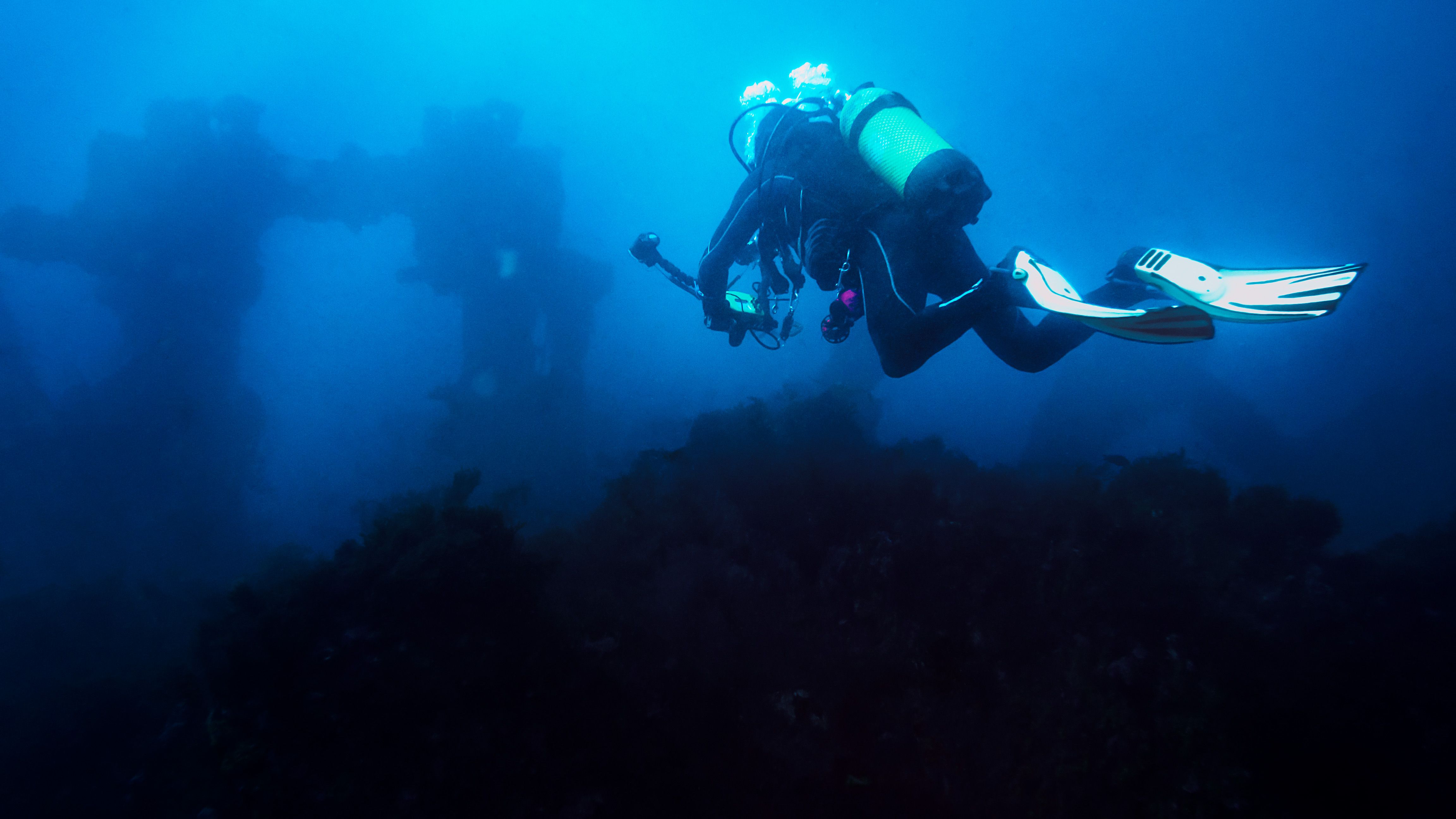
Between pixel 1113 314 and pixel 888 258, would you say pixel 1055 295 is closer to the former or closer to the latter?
pixel 1113 314

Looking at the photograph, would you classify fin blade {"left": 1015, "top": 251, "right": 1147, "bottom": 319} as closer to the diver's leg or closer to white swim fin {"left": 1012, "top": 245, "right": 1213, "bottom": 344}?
white swim fin {"left": 1012, "top": 245, "right": 1213, "bottom": 344}

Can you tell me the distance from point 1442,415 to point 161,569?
43886 mm

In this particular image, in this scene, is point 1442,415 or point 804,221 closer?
point 804,221

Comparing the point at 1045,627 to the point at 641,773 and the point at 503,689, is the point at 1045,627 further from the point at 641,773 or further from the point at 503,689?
the point at 503,689

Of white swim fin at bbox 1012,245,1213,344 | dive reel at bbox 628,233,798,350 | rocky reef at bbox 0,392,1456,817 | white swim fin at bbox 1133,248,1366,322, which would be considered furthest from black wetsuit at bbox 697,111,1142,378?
rocky reef at bbox 0,392,1456,817

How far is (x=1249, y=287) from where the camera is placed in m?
2.78

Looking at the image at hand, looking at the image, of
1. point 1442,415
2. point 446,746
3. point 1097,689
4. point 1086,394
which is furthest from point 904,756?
point 1442,415

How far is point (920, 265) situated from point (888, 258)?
0.21 metres

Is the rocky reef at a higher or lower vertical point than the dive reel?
lower

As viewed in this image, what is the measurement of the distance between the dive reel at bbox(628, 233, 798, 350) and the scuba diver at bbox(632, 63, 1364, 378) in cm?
71

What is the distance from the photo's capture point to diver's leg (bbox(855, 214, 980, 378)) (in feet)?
9.43

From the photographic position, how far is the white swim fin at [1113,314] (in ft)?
7.80

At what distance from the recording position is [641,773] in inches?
136

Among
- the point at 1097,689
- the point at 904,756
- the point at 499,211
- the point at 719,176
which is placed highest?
the point at 719,176
